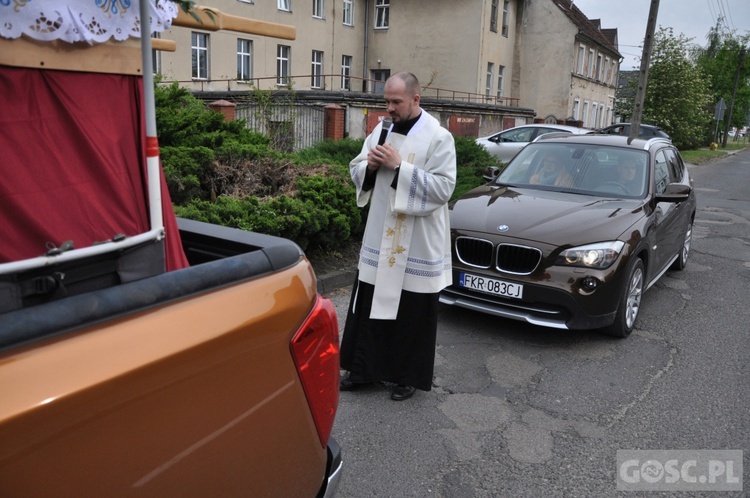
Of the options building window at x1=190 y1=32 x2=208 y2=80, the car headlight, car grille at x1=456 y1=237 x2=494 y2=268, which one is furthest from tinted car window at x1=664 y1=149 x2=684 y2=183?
building window at x1=190 y1=32 x2=208 y2=80

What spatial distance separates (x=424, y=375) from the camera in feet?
13.6

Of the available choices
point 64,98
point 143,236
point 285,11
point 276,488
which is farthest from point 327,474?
point 285,11

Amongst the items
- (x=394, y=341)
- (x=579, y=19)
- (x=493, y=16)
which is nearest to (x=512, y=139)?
(x=394, y=341)

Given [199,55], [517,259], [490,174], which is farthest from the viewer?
[199,55]

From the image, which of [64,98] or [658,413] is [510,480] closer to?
[658,413]

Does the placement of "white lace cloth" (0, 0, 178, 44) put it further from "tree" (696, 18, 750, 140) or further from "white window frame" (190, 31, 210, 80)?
"tree" (696, 18, 750, 140)

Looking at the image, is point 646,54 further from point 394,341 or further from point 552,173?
point 394,341

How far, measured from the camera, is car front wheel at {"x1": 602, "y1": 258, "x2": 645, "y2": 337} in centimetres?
521

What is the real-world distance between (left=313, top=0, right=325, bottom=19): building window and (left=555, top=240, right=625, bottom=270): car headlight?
31848 millimetres

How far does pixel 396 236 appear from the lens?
391 cm

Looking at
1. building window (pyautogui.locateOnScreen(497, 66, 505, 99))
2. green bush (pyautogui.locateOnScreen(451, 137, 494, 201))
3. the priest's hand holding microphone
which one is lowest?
green bush (pyautogui.locateOnScreen(451, 137, 494, 201))

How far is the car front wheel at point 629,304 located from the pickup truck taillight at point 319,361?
3.86m

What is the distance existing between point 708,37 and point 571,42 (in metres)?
46.2

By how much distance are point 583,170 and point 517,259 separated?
1.79 m
